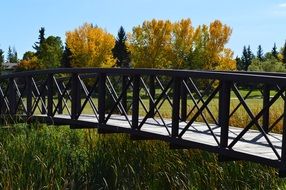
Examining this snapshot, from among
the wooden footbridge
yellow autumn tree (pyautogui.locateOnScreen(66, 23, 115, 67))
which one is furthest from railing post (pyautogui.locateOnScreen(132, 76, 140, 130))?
yellow autumn tree (pyautogui.locateOnScreen(66, 23, 115, 67))

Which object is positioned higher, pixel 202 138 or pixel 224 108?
pixel 224 108

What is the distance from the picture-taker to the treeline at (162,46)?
181ft

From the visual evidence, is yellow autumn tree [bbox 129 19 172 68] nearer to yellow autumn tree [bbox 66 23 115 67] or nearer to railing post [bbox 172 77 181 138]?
yellow autumn tree [bbox 66 23 115 67]

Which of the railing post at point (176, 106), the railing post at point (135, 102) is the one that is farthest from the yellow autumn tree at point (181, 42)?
the railing post at point (176, 106)

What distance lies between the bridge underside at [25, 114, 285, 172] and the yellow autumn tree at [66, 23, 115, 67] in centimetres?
4374

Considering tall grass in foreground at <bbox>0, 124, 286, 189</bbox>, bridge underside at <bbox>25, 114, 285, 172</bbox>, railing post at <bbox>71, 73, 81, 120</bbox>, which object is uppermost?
railing post at <bbox>71, 73, 81, 120</bbox>

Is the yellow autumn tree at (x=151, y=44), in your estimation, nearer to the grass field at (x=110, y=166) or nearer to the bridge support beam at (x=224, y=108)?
the grass field at (x=110, y=166)

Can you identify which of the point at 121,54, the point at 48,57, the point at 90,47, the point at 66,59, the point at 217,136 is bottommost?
the point at 217,136

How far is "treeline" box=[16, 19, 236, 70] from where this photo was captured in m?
55.2

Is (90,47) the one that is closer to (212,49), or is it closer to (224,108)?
(212,49)

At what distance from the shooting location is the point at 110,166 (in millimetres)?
11438

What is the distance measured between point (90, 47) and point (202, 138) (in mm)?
48862

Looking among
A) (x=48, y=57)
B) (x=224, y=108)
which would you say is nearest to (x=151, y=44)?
(x=48, y=57)

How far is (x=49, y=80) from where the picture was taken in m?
13.6
